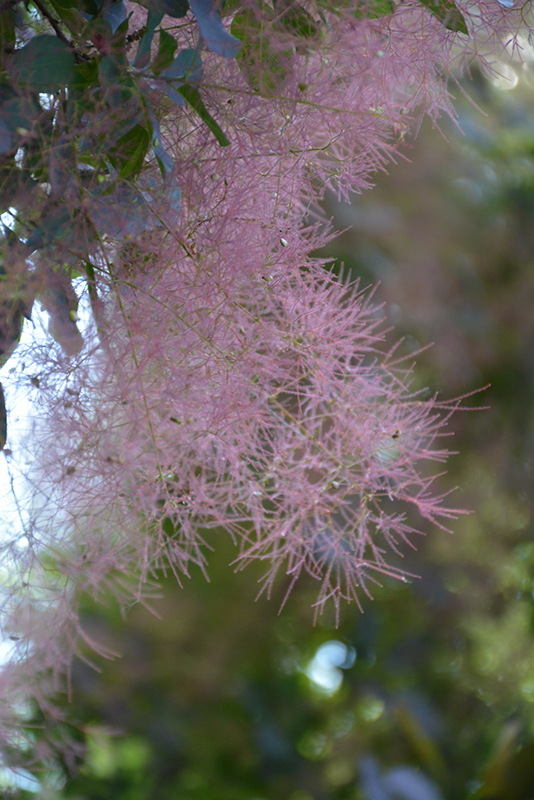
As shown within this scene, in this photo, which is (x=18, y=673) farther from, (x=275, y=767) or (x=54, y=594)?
(x=275, y=767)

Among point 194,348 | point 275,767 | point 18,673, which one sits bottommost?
point 275,767

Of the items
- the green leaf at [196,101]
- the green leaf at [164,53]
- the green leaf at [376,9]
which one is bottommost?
the green leaf at [196,101]

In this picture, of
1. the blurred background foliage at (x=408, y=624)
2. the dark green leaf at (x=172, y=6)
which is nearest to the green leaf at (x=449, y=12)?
the dark green leaf at (x=172, y=6)

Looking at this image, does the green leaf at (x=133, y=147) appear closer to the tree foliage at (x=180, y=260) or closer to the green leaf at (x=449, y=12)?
the tree foliage at (x=180, y=260)

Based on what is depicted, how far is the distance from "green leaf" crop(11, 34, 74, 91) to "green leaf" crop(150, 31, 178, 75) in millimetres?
34

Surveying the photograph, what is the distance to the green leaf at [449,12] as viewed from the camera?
31cm

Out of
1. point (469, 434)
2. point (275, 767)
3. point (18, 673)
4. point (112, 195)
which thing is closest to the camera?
point (112, 195)

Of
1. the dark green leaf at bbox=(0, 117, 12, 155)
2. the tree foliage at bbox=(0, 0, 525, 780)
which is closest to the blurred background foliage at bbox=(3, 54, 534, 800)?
the tree foliage at bbox=(0, 0, 525, 780)

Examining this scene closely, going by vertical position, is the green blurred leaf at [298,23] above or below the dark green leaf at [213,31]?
below

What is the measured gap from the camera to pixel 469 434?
1.44 metres

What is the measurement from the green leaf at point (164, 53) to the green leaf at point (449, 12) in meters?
0.12

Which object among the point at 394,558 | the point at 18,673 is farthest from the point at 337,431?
the point at 394,558

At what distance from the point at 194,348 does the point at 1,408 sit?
3.8 inches

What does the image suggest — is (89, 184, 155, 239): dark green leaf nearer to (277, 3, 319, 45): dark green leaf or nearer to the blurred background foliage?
(277, 3, 319, 45): dark green leaf
